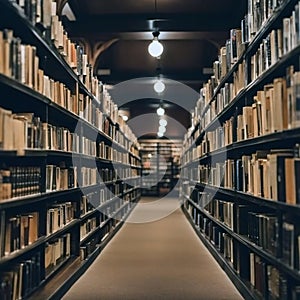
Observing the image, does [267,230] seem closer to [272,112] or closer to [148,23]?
[272,112]

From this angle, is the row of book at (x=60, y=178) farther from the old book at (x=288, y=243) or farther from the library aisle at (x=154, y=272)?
the old book at (x=288, y=243)

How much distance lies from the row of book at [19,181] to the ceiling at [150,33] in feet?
14.6

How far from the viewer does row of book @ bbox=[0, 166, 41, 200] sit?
8.61ft

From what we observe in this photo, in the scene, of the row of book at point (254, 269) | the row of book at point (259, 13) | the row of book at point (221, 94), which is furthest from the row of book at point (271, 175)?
the row of book at point (259, 13)

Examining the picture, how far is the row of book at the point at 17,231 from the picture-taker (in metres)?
2.74

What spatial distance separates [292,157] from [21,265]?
1940 mm

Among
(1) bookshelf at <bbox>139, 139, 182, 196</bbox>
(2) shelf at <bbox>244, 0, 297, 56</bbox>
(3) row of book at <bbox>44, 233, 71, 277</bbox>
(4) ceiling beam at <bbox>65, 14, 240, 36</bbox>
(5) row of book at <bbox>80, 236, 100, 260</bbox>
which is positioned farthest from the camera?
(1) bookshelf at <bbox>139, 139, 182, 196</bbox>

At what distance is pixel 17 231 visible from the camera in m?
2.97

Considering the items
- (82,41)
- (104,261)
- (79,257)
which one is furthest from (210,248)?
(82,41)

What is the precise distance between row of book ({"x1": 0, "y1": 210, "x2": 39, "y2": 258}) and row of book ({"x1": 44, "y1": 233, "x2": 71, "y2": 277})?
65 centimetres

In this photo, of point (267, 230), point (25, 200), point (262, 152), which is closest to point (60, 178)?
point (25, 200)

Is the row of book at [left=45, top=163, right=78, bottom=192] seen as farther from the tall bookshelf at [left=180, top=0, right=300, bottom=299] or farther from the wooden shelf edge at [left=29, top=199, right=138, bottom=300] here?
the tall bookshelf at [left=180, top=0, right=300, bottom=299]

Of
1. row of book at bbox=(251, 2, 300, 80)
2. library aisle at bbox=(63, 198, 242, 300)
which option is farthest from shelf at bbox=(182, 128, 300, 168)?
library aisle at bbox=(63, 198, 242, 300)

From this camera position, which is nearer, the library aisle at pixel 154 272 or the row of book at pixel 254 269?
the row of book at pixel 254 269
